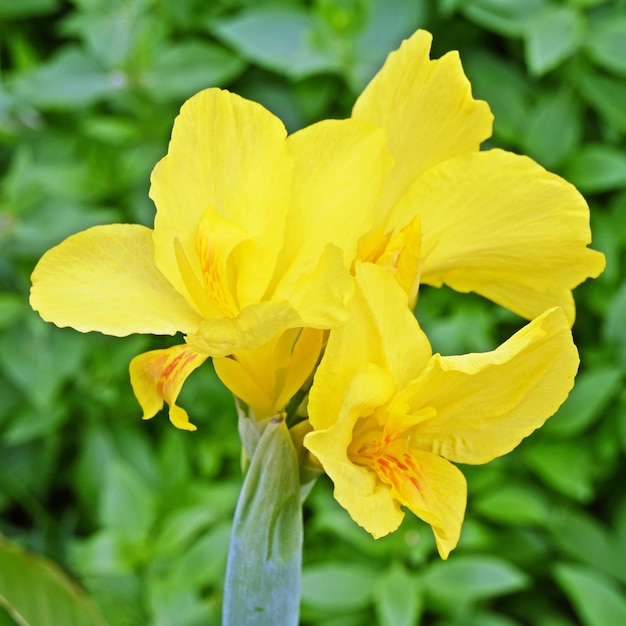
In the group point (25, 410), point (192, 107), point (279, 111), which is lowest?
point (25, 410)

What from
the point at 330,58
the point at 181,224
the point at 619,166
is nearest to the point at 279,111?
the point at 330,58

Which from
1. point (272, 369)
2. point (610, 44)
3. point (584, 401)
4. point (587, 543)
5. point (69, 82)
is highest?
point (272, 369)

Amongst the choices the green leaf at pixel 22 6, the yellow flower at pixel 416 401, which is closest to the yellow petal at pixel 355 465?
the yellow flower at pixel 416 401

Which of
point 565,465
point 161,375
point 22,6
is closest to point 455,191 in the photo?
point 161,375

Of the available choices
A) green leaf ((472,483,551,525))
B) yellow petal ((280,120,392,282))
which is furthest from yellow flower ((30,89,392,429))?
green leaf ((472,483,551,525))

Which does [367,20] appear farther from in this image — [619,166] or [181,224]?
[181,224]

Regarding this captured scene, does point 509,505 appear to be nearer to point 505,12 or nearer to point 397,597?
point 397,597
